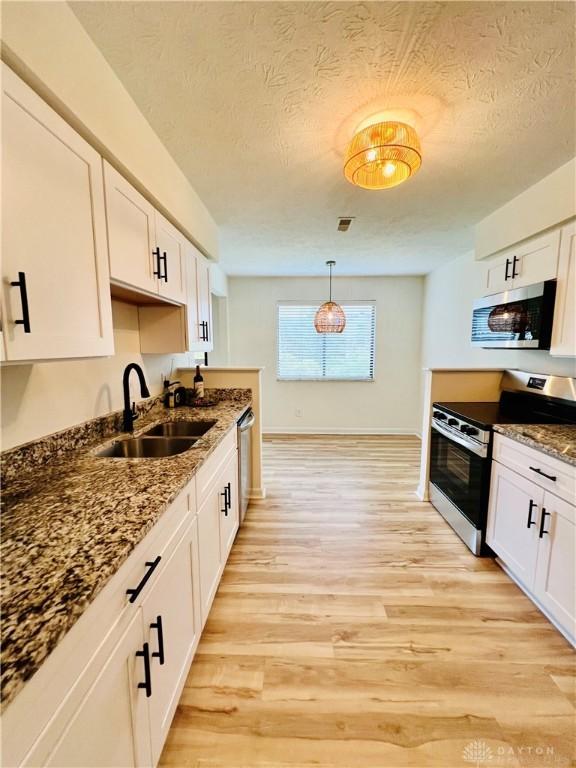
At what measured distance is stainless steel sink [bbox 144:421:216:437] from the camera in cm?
212

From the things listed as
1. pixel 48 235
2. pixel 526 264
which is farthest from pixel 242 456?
pixel 526 264

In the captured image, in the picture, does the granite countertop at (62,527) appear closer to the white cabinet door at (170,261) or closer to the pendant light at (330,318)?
the white cabinet door at (170,261)

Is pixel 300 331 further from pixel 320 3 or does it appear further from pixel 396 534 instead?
pixel 320 3

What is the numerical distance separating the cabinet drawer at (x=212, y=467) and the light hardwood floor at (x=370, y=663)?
0.76 meters

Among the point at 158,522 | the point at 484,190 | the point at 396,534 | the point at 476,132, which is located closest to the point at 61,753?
the point at 158,522

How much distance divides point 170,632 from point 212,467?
2.34ft

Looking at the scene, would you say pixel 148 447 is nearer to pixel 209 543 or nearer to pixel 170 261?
pixel 209 543

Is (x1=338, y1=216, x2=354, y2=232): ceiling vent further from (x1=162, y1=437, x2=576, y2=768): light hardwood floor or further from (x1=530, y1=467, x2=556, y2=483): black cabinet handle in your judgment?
(x1=162, y1=437, x2=576, y2=768): light hardwood floor

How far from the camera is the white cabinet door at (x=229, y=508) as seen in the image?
1.90m

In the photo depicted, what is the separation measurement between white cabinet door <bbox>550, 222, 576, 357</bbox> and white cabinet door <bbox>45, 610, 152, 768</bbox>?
2.53m

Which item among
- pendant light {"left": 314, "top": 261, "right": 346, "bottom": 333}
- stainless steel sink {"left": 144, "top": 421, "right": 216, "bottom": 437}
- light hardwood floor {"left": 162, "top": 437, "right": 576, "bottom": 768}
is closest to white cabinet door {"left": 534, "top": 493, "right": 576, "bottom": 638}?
light hardwood floor {"left": 162, "top": 437, "right": 576, "bottom": 768}

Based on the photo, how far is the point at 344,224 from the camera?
2857 mm

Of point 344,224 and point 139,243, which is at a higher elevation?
point 344,224

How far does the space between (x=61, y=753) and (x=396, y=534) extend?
2.33 metres
